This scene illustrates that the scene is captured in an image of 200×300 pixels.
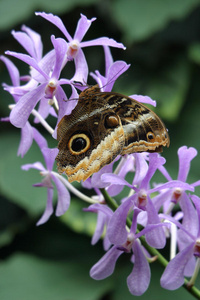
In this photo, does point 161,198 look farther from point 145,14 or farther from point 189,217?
point 145,14

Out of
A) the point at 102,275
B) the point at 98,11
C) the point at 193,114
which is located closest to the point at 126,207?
the point at 102,275

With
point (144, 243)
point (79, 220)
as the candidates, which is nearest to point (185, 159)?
point (144, 243)

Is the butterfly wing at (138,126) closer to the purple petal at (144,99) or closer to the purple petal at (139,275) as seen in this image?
the purple petal at (144,99)

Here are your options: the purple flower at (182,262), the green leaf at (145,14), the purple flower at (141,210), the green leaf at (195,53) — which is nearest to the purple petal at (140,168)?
the purple flower at (141,210)

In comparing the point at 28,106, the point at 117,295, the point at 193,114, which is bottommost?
the point at 117,295

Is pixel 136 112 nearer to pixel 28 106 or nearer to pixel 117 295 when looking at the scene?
pixel 28 106

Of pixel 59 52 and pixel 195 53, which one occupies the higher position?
pixel 59 52
